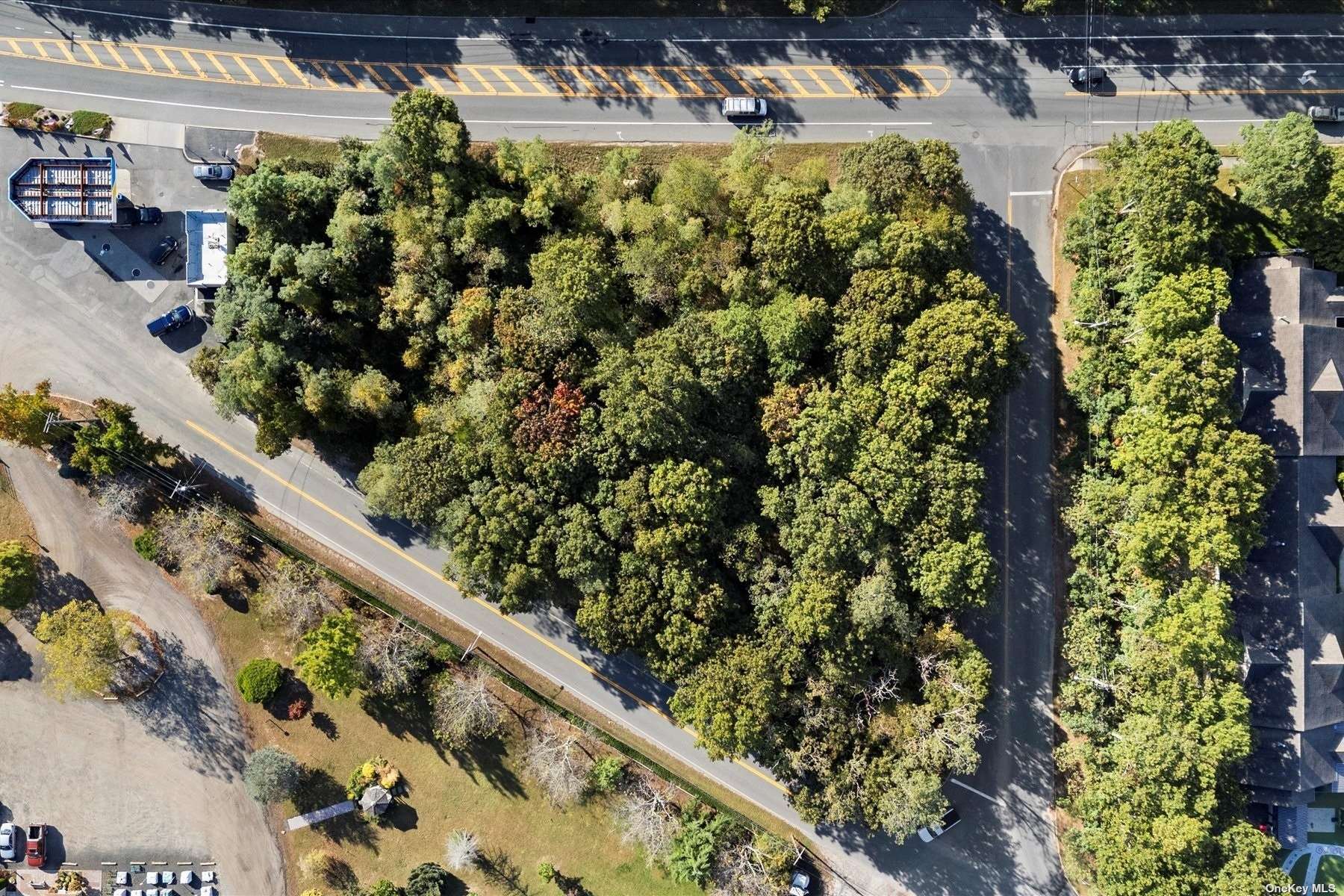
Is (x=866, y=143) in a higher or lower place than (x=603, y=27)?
lower

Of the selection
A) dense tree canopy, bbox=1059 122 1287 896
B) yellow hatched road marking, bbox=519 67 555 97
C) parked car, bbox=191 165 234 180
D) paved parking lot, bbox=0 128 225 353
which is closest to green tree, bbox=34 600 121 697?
paved parking lot, bbox=0 128 225 353

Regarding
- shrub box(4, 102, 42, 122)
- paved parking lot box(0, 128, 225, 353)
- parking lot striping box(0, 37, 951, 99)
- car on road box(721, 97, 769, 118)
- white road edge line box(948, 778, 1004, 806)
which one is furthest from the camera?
parking lot striping box(0, 37, 951, 99)

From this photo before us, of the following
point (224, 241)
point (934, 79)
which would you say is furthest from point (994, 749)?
point (224, 241)

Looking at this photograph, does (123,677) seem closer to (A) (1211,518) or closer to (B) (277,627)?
(B) (277,627)

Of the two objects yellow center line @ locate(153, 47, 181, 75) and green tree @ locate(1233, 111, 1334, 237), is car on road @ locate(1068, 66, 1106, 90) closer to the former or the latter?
green tree @ locate(1233, 111, 1334, 237)

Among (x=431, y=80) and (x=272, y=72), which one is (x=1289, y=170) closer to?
(x=431, y=80)

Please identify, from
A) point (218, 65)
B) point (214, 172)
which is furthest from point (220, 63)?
point (214, 172)
